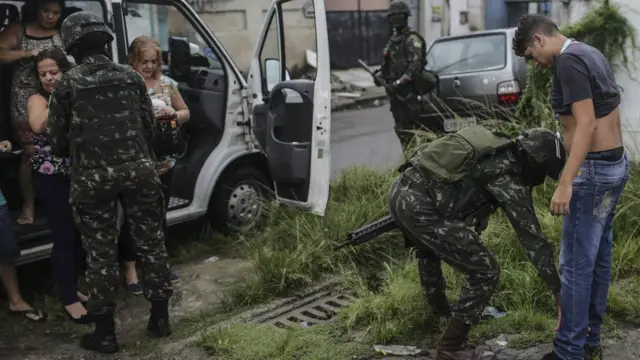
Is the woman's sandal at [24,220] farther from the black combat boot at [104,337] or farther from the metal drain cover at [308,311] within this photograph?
the metal drain cover at [308,311]

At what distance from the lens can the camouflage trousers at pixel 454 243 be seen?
3328mm

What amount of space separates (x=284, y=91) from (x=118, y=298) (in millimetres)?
1984

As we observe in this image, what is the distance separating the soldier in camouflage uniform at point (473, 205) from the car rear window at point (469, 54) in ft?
17.6

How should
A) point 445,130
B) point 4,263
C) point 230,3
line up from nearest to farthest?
point 4,263 → point 230,3 → point 445,130

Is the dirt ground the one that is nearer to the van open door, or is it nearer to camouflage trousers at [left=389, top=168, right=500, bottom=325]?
the van open door

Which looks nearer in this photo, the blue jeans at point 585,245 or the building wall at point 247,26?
the blue jeans at point 585,245

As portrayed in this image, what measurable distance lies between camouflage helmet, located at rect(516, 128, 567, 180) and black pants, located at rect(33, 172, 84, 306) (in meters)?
2.58

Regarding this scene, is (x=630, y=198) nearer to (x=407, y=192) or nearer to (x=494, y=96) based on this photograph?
(x=407, y=192)

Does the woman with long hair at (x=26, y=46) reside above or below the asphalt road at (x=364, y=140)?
above

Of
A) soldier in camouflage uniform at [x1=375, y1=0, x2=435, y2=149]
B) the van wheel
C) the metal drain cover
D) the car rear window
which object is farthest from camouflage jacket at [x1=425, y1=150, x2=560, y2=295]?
the car rear window

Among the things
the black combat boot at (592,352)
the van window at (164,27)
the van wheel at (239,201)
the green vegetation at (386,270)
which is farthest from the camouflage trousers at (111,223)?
the black combat boot at (592,352)

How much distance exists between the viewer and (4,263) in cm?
422

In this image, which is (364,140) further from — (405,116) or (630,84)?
Answer: (630,84)

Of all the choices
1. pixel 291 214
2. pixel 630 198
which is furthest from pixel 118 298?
pixel 630 198
